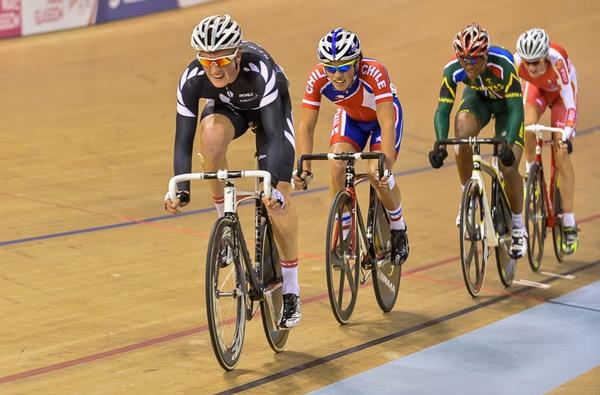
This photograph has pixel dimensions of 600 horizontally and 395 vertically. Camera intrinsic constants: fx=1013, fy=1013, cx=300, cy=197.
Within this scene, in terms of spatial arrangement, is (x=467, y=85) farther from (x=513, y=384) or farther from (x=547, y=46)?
(x=513, y=384)

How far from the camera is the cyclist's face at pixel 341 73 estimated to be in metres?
4.12

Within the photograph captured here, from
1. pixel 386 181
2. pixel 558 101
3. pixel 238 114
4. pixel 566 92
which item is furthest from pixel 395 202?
pixel 558 101

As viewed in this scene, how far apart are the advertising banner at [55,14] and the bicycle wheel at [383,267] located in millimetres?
8085

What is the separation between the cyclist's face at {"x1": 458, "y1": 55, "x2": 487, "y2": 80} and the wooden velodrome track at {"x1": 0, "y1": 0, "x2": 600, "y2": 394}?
104 cm

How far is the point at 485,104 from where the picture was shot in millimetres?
5023

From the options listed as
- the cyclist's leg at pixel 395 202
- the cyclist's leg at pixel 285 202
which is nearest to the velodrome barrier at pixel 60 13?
the cyclist's leg at pixel 395 202

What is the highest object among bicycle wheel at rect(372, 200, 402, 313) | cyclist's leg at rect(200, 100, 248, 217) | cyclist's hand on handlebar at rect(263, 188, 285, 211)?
cyclist's leg at rect(200, 100, 248, 217)

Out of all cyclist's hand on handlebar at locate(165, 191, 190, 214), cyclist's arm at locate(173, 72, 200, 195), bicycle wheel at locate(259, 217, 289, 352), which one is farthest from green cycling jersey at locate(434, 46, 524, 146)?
cyclist's hand on handlebar at locate(165, 191, 190, 214)

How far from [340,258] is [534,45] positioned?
5.81ft

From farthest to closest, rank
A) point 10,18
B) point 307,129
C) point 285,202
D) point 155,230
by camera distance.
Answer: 1. point 10,18
2. point 155,230
3. point 307,129
4. point 285,202

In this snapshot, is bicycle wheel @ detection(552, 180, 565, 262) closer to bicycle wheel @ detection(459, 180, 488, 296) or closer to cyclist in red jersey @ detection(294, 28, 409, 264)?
bicycle wheel @ detection(459, 180, 488, 296)

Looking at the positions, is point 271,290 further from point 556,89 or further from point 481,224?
point 556,89

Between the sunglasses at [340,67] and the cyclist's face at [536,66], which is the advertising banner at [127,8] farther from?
the sunglasses at [340,67]

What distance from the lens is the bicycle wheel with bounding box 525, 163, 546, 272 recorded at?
5.32 meters
